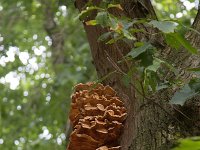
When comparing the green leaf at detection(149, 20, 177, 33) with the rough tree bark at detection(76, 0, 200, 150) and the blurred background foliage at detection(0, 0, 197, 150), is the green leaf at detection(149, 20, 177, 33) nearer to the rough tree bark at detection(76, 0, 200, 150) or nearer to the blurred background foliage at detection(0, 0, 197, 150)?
the rough tree bark at detection(76, 0, 200, 150)

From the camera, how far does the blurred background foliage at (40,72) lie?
744 centimetres

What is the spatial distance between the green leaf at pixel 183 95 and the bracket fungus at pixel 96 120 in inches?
16.5

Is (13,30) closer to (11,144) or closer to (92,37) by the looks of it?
(11,144)

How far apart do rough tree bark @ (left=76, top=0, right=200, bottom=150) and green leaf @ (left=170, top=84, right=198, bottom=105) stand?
0.12 metres

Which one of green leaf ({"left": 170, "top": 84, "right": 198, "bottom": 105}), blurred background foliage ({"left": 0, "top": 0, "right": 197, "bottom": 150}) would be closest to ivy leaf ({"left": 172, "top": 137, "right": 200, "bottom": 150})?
green leaf ({"left": 170, "top": 84, "right": 198, "bottom": 105})

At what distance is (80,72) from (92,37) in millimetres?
4318

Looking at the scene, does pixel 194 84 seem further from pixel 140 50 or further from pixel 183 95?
pixel 140 50

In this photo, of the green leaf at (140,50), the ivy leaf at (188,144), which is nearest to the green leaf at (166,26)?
the green leaf at (140,50)

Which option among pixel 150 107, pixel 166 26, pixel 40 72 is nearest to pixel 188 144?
pixel 166 26

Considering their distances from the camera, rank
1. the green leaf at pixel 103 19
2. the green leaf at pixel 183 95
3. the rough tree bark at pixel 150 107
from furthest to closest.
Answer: the rough tree bark at pixel 150 107, the green leaf at pixel 183 95, the green leaf at pixel 103 19

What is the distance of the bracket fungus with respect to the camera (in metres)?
→ 2.49

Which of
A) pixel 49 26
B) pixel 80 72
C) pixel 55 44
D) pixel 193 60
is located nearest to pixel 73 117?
pixel 193 60

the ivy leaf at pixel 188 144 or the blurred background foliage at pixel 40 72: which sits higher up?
the blurred background foliage at pixel 40 72

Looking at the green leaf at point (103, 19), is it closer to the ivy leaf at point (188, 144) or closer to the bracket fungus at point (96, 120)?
the bracket fungus at point (96, 120)
